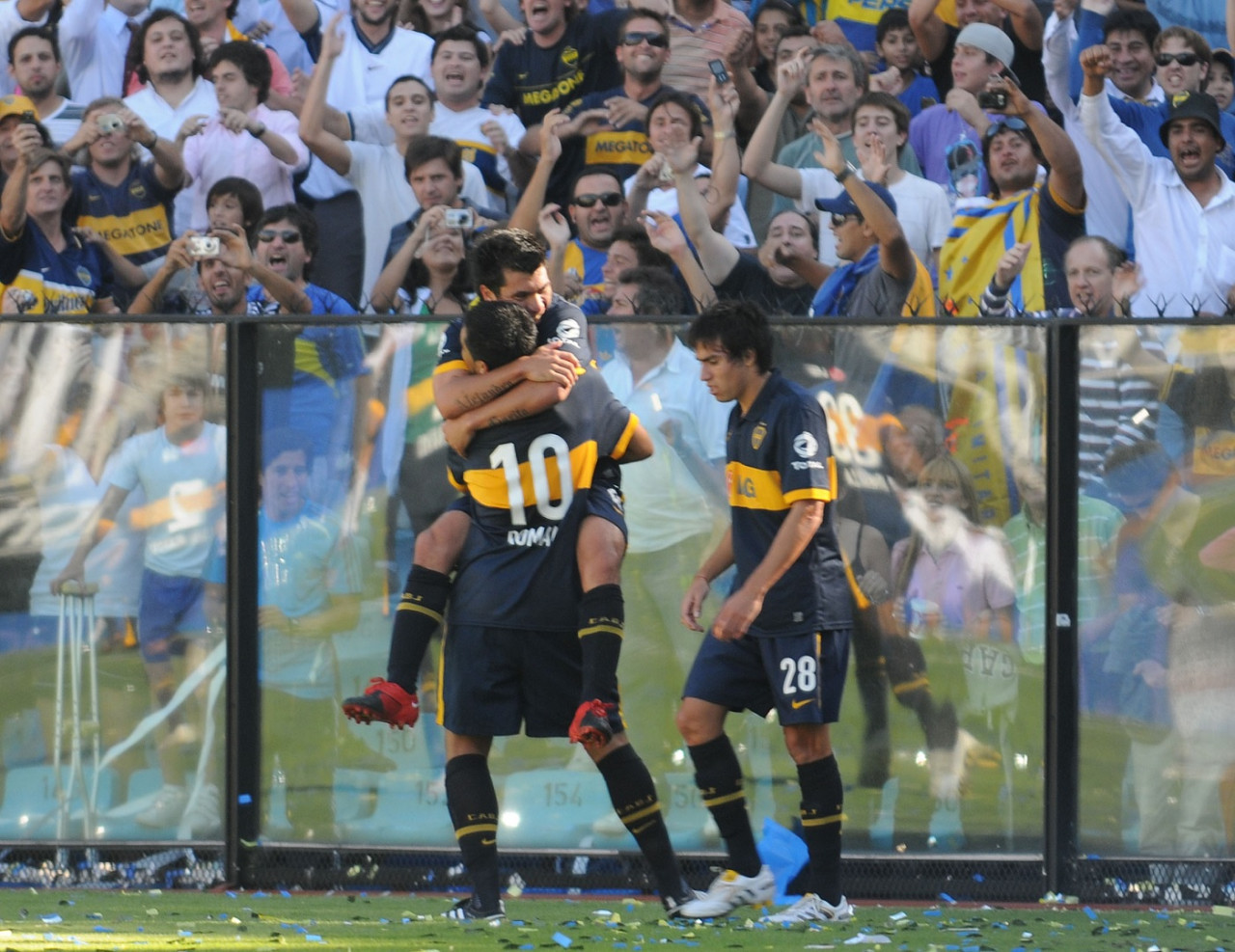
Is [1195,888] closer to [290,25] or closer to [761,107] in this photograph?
[761,107]

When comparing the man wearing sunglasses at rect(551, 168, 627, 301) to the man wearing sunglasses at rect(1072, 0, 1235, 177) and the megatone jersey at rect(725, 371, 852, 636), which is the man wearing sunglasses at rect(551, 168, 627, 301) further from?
the megatone jersey at rect(725, 371, 852, 636)

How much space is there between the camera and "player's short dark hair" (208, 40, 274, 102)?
9.12m

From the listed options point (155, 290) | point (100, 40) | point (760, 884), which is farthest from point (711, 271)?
point (100, 40)

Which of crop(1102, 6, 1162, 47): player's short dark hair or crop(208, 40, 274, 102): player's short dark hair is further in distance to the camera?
crop(208, 40, 274, 102): player's short dark hair

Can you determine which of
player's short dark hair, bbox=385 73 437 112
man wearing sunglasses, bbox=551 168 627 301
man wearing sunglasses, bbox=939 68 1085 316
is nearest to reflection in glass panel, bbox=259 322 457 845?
man wearing sunglasses, bbox=551 168 627 301

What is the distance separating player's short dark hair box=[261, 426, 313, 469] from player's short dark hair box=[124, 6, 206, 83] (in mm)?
3821

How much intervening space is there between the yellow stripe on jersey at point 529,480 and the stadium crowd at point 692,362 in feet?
0.52

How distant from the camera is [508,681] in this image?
5.09 metres

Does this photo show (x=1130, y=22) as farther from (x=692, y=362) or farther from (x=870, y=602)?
(x=870, y=602)

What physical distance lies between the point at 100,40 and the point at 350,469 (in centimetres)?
480

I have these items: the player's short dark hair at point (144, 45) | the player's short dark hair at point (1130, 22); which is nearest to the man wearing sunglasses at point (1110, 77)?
the player's short dark hair at point (1130, 22)

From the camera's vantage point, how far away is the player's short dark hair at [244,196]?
8438mm

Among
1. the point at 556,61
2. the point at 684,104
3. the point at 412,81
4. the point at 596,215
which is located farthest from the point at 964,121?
the point at 412,81

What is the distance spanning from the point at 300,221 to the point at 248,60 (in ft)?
5.40
